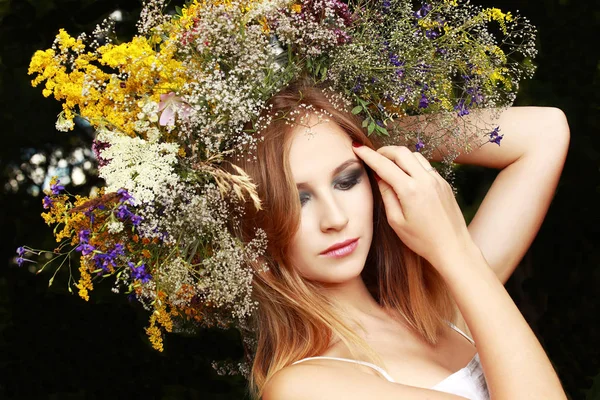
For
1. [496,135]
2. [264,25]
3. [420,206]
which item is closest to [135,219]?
[264,25]

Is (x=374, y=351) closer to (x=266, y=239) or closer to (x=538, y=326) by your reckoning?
(x=266, y=239)

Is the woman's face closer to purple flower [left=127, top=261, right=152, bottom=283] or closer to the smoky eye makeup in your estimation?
the smoky eye makeup

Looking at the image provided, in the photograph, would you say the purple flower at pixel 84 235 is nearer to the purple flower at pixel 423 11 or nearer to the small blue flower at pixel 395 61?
the small blue flower at pixel 395 61

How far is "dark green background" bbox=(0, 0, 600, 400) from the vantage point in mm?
3582

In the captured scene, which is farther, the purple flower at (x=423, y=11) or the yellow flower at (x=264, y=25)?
the purple flower at (x=423, y=11)

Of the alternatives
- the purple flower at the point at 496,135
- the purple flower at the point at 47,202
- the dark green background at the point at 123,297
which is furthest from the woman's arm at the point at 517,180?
the purple flower at the point at 47,202

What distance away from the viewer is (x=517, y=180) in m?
2.98

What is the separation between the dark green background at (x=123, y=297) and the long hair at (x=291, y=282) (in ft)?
3.26

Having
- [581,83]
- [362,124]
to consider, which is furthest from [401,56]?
[581,83]

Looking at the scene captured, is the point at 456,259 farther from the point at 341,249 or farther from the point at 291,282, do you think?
the point at 291,282

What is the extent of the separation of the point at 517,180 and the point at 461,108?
0.41m

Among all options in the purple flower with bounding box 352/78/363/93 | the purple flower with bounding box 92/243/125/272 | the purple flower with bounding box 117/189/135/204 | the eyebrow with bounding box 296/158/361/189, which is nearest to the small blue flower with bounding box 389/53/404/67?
the purple flower with bounding box 352/78/363/93

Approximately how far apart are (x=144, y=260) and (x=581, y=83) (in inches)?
88.4

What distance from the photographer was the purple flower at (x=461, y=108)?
108 inches
